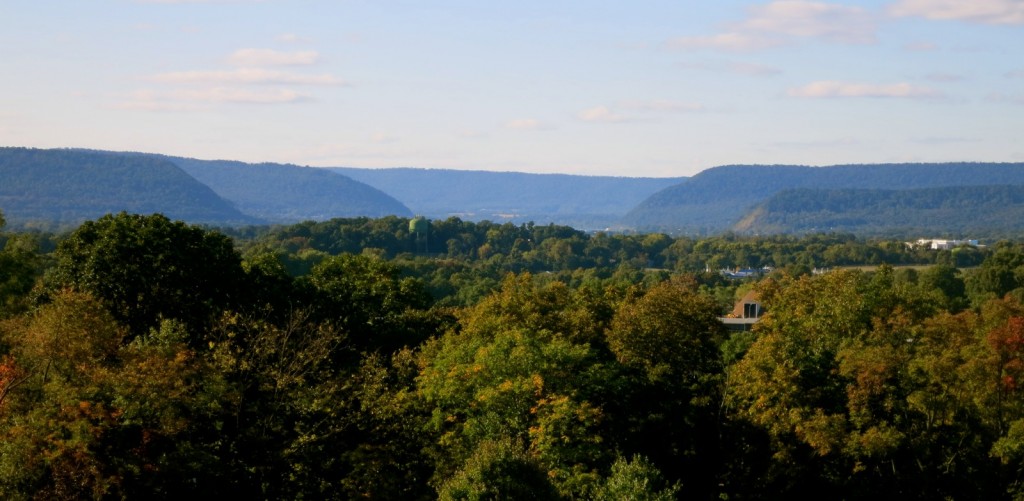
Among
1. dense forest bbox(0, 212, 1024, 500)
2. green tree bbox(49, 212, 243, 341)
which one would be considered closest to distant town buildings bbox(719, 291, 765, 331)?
dense forest bbox(0, 212, 1024, 500)

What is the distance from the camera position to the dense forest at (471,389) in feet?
115

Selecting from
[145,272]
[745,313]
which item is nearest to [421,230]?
[745,313]

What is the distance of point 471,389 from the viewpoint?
133 feet

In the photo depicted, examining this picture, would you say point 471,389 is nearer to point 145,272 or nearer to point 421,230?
point 145,272

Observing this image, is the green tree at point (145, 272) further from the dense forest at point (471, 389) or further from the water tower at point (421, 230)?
the water tower at point (421, 230)

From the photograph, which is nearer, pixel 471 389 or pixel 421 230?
pixel 471 389

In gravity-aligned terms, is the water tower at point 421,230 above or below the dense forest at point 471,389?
below

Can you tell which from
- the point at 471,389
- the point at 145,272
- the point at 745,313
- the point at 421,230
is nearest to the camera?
the point at 471,389

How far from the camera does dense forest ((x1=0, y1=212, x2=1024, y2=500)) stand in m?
35.2

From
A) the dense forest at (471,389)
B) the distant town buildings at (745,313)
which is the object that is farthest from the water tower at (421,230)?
the dense forest at (471,389)

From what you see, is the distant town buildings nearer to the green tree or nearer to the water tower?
Result: the green tree

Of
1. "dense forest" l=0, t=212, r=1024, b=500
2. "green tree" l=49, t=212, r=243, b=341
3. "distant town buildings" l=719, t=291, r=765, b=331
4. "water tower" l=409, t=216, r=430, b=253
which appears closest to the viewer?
"dense forest" l=0, t=212, r=1024, b=500

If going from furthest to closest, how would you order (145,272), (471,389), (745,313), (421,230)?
(421,230), (745,313), (145,272), (471,389)

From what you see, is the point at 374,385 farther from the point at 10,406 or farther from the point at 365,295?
the point at 365,295
